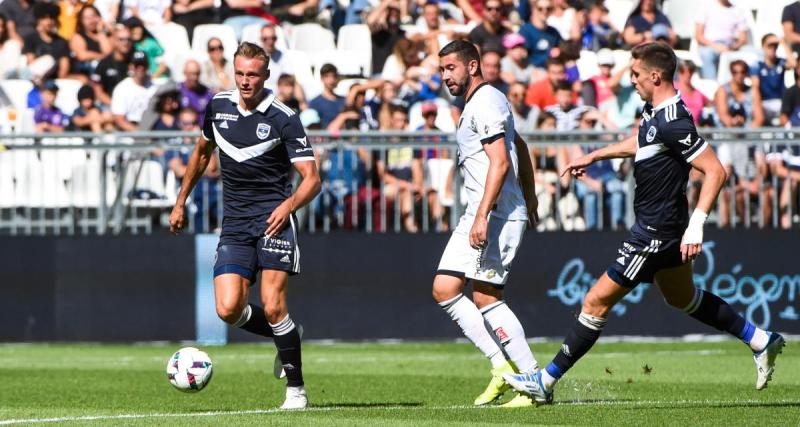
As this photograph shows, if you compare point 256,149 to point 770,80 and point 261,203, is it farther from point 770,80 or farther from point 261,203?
point 770,80

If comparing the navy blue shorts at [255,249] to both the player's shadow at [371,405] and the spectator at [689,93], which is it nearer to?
the player's shadow at [371,405]

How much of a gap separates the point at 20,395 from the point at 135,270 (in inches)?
232

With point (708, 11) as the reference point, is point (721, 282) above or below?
below

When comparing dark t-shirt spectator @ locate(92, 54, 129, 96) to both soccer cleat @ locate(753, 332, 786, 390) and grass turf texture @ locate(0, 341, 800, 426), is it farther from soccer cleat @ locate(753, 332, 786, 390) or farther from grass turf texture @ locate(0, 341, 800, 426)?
soccer cleat @ locate(753, 332, 786, 390)

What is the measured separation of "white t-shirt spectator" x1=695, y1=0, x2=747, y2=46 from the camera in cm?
2111

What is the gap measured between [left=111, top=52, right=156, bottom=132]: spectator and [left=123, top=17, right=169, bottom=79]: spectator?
88 centimetres

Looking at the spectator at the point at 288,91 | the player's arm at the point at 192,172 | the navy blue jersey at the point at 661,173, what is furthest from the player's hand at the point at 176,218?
the spectator at the point at 288,91

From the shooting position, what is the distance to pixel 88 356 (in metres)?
15.6

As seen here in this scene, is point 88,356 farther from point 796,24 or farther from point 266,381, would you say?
point 796,24

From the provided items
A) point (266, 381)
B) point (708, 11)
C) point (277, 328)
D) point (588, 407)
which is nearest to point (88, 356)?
point (266, 381)

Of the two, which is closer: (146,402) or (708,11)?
(146,402)

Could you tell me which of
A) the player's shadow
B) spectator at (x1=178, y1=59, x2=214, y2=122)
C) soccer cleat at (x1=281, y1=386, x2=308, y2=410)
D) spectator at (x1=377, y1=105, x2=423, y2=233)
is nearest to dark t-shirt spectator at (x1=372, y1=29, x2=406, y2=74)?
spectator at (x1=178, y1=59, x2=214, y2=122)

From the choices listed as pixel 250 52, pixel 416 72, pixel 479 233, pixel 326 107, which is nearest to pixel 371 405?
pixel 479 233

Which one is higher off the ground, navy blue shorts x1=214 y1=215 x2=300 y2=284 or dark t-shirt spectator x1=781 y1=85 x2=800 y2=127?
dark t-shirt spectator x1=781 y1=85 x2=800 y2=127
